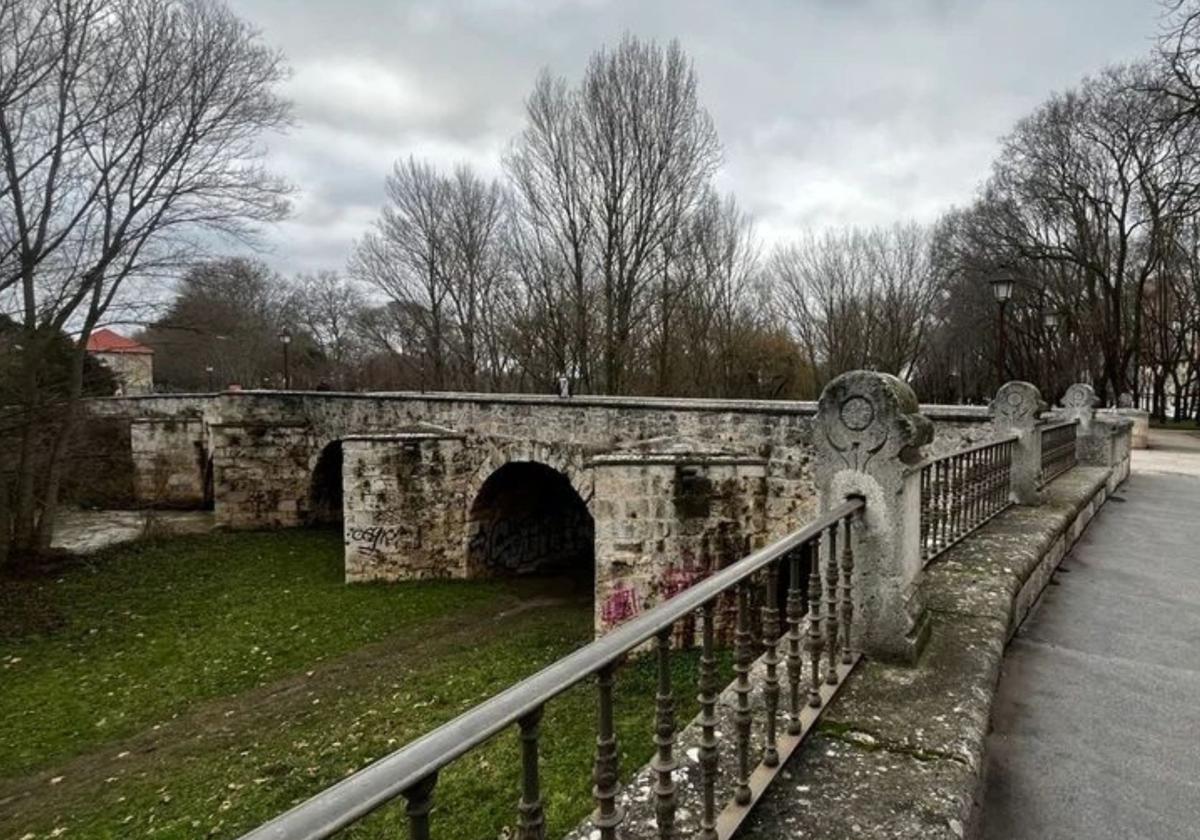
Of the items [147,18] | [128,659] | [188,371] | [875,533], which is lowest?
[128,659]

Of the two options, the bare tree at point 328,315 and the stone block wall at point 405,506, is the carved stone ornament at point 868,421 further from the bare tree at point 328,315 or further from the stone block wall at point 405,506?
the bare tree at point 328,315

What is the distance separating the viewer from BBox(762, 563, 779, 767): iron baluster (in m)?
2.05

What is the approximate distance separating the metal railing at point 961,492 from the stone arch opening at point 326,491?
683 inches

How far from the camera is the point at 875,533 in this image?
282 cm

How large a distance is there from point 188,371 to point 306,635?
146ft

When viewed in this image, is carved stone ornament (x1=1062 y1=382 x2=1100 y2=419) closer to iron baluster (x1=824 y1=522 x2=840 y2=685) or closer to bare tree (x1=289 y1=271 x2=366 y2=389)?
iron baluster (x1=824 y1=522 x2=840 y2=685)

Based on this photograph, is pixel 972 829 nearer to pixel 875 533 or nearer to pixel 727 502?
pixel 875 533

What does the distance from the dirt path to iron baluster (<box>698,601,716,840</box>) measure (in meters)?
7.73

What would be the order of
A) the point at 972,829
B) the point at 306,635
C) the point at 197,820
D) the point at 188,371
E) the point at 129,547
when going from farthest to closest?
the point at 188,371 → the point at 129,547 → the point at 306,635 → the point at 197,820 → the point at 972,829

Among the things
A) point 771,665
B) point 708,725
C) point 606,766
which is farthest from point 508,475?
point 606,766

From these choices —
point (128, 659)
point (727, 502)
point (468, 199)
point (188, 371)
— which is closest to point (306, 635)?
point (128, 659)

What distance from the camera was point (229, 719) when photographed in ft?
27.7

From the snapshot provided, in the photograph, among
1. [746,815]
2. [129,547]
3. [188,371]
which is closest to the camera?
[746,815]

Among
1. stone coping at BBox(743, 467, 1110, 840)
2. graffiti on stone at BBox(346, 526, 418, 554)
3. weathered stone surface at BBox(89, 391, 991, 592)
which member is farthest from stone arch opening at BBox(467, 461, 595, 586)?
stone coping at BBox(743, 467, 1110, 840)
